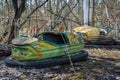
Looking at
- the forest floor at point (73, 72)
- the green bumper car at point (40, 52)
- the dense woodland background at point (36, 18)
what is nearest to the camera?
the forest floor at point (73, 72)

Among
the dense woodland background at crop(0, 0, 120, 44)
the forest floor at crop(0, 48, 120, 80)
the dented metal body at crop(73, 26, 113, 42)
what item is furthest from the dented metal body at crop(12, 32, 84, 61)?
the dented metal body at crop(73, 26, 113, 42)

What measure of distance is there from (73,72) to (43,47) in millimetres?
871

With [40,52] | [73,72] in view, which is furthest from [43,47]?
[73,72]

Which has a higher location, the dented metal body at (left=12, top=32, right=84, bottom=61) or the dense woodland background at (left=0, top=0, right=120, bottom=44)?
the dense woodland background at (left=0, top=0, right=120, bottom=44)

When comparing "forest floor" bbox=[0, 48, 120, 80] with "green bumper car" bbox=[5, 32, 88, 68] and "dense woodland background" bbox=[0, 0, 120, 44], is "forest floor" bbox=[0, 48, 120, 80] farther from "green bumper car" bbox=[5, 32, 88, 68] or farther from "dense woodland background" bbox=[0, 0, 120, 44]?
"dense woodland background" bbox=[0, 0, 120, 44]

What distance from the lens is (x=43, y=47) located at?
594 centimetres

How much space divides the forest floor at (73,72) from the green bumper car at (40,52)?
134mm

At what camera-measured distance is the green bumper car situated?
5809 mm

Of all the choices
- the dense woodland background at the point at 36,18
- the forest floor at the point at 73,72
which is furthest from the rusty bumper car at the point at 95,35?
the forest floor at the point at 73,72

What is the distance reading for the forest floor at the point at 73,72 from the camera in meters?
5.13

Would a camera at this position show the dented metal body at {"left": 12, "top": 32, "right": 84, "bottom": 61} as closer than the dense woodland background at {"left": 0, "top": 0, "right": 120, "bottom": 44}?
Yes

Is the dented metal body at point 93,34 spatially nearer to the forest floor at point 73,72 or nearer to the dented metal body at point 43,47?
the forest floor at point 73,72

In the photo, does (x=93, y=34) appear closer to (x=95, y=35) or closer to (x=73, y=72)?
(x=95, y=35)

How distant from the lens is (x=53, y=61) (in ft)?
19.6
